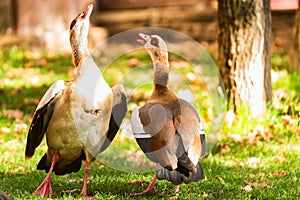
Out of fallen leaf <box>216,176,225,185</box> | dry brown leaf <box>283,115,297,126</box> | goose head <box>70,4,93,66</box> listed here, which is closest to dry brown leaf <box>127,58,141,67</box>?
dry brown leaf <box>283,115,297,126</box>

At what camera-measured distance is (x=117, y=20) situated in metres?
13.8

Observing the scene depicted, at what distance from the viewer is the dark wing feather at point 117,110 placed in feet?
16.9

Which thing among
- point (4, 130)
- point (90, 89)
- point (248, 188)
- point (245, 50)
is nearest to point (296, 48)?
point (245, 50)

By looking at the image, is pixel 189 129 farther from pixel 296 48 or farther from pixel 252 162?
pixel 296 48

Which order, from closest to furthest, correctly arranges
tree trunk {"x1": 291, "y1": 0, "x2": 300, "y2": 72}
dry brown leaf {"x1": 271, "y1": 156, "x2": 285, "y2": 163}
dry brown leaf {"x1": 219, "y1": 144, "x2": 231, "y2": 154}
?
dry brown leaf {"x1": 271, "y1": 156, "x2": 285, "y2": 163} → dry brown leaf {"x1": 219, "y1": 144, "x2": 231, "y2": 154} → tree trunk {"x1": 291, "y1": 0, "x2": 300, "y2": 72}

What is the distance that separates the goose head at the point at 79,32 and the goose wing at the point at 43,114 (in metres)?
0.26

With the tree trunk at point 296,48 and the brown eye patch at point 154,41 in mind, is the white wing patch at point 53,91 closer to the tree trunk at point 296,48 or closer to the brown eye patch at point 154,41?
the brown eye patch at point 154,41

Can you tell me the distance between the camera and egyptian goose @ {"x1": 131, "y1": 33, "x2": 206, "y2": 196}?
4.77 m

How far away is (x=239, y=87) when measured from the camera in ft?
25.6

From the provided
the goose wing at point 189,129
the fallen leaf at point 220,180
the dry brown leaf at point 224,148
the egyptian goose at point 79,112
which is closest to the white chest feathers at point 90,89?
the egyptian goose at point 79,112

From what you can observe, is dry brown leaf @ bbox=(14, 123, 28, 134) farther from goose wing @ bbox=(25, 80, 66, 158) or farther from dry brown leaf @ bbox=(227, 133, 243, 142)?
goose wing @ bbox=(25, 80, 66, 158)

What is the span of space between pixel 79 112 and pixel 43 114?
11.9 inches

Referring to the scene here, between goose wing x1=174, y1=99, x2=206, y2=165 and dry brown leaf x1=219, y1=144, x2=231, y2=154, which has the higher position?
goose wing x1=174, y1=99, x2=206, y2=165

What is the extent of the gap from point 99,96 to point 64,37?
840cm
